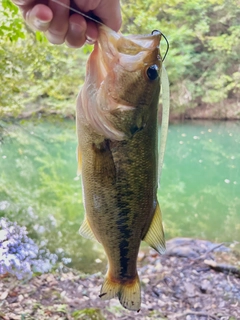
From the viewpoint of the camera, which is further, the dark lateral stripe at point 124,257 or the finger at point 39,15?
the dark lateral stripe at point 124,257

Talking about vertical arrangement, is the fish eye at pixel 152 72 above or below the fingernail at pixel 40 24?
below

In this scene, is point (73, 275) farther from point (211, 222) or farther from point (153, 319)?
point (211, 222)

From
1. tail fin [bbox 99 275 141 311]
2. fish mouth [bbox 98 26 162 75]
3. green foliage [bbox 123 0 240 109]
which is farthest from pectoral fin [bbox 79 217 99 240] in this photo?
green foliage [bbox 123 0 240 109]

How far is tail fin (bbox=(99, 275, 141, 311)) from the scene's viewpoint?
4.03ft

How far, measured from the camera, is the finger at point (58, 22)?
1.00m

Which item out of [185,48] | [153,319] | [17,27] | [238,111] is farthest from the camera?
[238,111]

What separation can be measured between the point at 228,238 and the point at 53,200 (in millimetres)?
2599

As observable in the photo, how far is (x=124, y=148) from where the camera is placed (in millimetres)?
1034

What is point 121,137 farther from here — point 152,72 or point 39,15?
point 39,15

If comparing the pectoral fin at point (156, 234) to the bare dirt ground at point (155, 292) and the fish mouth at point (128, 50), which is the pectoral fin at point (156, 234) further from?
the bare dirt ground at point (155, 292)

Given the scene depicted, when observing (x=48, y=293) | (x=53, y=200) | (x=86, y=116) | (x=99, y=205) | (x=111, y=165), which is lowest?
(x=53, y=200)

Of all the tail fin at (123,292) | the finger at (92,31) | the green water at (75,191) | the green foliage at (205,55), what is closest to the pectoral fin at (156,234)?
the tail fin at (123,292)

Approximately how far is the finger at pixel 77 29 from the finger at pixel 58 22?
0.01 meters

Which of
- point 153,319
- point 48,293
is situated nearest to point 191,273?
point 153,319
